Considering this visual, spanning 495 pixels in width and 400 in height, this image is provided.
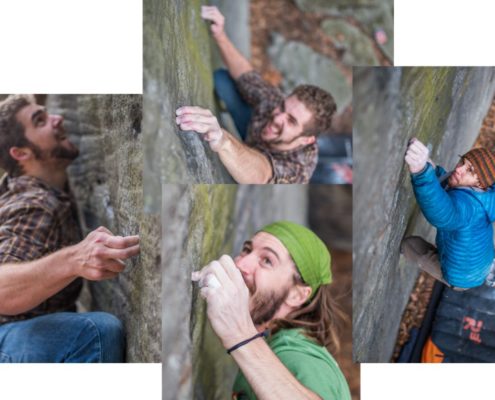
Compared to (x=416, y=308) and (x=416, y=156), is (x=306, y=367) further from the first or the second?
(x=416, y=156)

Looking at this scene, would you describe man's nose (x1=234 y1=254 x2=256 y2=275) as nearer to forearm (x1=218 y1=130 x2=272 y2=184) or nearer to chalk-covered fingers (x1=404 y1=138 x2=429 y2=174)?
forearm (x1=218 y1=130 x2=272 y2=184)

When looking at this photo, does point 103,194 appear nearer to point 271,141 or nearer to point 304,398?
point 271,141

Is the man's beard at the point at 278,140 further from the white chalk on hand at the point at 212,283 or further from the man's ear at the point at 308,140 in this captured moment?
the white chalk on hand at the point at 212,283

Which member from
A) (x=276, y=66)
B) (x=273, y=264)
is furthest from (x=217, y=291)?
(x=276, y=66)

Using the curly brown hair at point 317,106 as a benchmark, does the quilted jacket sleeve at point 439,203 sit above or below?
below

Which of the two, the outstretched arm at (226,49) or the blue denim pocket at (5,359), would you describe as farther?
the outstretched arm at (226,49)

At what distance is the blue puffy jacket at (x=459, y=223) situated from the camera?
2.12 m

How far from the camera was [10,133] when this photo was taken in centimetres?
237

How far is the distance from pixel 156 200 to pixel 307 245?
21.1 inches

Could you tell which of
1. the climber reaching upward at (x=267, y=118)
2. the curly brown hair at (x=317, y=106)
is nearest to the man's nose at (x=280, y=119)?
the climber reaching upward at (x=267, y=118)

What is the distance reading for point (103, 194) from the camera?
2.37 meters

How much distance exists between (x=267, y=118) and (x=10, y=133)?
40.5 inches

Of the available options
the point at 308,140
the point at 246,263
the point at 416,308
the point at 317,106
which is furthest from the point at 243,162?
the point at 416,308

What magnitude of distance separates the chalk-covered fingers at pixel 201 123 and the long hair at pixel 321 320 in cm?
54
